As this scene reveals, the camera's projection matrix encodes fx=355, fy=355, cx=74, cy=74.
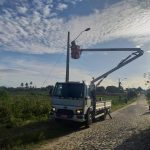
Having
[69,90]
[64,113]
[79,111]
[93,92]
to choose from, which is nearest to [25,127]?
[64,113]

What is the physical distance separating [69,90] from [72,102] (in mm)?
863

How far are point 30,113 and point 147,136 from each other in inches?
448

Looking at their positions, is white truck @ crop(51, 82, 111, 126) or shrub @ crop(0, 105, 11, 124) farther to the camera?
shrub @ crop(0, 105, 11, 124)

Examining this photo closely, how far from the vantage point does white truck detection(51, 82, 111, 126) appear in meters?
19.9

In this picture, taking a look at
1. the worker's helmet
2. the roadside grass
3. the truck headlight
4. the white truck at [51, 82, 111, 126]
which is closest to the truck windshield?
the white truck at [51, 82, 111, 126]

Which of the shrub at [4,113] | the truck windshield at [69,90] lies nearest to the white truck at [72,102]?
the truck windshield at [69,90]

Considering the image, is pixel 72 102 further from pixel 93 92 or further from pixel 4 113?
pixel 4 113

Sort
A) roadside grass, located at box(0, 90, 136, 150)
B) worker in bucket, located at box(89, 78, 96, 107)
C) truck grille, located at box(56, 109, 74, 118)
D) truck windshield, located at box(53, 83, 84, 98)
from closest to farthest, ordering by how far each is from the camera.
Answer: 1. roadside grass, located at box(0, 90, 136, 150)
2. truck grille, located at box(56, 109, 74, 118)
3. truck windshield, located at box(53, 83, 84, 98)
4. worker in bucket, located at box(89, 78, 96, 107)

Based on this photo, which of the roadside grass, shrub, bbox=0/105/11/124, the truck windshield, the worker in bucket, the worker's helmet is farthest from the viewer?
the worker's helmet

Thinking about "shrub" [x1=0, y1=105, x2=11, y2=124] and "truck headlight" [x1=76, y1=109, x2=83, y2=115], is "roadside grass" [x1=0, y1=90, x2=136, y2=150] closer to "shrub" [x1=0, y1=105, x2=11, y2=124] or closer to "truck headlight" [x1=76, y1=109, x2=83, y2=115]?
"shrub" [x1=0, y1=105, x2=11, y2=124]

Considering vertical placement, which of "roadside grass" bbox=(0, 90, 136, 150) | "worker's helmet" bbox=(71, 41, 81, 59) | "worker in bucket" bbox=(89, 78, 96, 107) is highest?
"worker's helmet" bbox=(71, 41, 81, 59)

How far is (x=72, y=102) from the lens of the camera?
65.9ft

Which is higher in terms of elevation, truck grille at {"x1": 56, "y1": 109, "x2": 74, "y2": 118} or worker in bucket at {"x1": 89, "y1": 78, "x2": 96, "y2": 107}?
worker in bucket at {"x1": 89, "y1": 78, "x2": 96, "y2": 107}

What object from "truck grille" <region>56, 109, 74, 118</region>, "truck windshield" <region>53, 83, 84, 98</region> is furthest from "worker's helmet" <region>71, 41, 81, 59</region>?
"truck grille" <region>56, 109, 74, 118</region>
